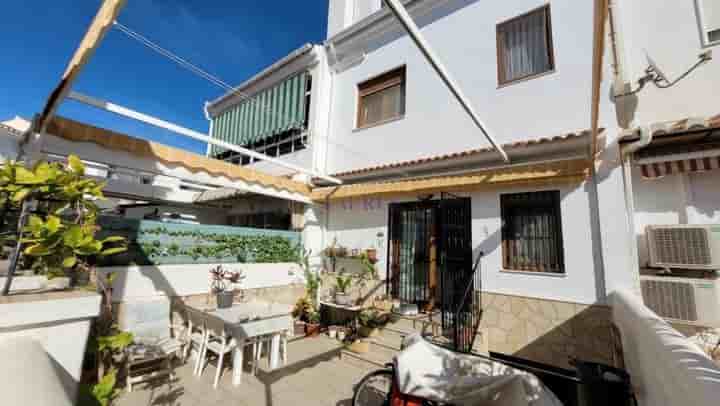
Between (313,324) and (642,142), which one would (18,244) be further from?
(642,142)

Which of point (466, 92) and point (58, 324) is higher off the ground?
point (466, 92)

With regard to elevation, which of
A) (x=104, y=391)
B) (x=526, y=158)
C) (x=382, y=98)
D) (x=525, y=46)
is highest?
(x=525, y=46)

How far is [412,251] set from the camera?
348 inches

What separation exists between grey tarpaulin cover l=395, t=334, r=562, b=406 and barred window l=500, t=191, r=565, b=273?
12.5ft

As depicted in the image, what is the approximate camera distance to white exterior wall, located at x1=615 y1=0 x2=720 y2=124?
5924 mm

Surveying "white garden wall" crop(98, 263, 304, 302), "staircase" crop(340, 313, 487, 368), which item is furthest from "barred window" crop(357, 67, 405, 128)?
"staircase" crop(340, 313, 487, 368)

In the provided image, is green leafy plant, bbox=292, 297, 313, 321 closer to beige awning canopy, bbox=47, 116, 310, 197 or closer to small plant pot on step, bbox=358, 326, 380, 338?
small plant pot on step, bbox=358, 326, 380, 338

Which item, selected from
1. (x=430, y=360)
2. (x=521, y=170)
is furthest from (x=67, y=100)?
(x=521, y=170)

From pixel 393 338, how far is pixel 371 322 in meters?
0.90

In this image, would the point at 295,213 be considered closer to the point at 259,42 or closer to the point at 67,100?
the point at 67,100

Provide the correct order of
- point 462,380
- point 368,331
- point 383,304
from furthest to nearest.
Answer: point 383,304 → point 368,331 → point 462,380

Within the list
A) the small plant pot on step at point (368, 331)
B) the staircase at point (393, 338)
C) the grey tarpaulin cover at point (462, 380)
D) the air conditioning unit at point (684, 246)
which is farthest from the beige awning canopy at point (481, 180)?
the grey tarpaulin cover at point (462, 380)

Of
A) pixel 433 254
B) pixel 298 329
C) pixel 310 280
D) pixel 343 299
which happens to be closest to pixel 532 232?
pixel 433 254

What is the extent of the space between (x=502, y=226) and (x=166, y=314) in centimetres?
823
